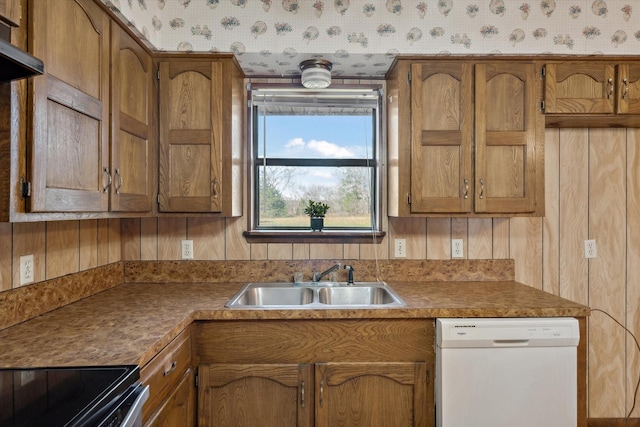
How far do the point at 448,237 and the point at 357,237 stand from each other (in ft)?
1.83

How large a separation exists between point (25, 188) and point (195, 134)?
0.98 m

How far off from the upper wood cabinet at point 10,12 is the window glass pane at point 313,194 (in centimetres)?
152

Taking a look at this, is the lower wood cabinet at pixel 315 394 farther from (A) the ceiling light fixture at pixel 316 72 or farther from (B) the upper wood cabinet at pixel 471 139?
(A) the ceiling light fixture at pixel 316 72

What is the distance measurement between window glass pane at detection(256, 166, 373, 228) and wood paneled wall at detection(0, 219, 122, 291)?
88cm

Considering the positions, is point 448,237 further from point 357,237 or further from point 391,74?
point 391,74

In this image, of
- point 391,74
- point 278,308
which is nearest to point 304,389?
point 278,308

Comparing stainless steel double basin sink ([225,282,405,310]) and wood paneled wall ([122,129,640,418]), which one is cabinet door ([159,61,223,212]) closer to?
wood paneled wall ([122,129,640,418])

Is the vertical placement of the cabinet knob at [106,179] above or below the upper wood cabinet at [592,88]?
below

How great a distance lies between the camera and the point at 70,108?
4.39 feet

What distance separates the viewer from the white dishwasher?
1664 millimetres

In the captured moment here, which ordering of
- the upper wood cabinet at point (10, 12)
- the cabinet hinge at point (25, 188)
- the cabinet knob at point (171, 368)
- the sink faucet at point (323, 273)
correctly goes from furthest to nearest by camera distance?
the sink faucet at point (323, 273) < the cabinet knob at point (171, 368) < the cabinet hinge at point (25, 188) < the upper wood cabinet at point (10, 12)

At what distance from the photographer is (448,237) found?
93.0 inches

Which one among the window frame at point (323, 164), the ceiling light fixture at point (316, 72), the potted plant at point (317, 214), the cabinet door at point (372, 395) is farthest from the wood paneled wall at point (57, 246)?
the ceiling light fixture at point (316, 72)

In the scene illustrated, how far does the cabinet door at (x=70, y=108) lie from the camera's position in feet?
3.88
